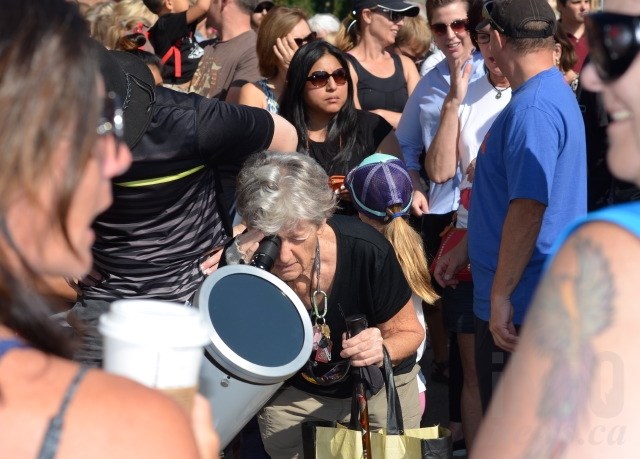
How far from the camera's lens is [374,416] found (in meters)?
3.38

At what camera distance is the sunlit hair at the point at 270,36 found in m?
5.08

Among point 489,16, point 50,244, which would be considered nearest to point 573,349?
point 50,244

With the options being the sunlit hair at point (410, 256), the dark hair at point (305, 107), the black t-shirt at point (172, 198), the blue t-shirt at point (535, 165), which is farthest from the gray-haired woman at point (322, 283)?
the dark hair at point (305, 107)

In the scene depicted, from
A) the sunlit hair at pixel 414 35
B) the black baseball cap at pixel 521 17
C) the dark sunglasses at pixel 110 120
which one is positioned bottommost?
the sunlit hair at pixel 414 35

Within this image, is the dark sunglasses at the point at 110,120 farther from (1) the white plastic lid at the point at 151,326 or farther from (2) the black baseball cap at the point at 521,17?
(2) the black baseball cap at the point at 521,17

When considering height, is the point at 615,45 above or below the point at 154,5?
above

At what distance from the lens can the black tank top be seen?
5406mm

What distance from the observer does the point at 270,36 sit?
511 cm

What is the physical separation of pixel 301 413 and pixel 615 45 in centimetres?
233

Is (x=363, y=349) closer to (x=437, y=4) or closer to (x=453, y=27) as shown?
(x=453, y=27)

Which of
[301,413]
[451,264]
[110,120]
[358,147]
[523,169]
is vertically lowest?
[301,413]

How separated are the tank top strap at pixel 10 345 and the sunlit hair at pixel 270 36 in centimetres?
398

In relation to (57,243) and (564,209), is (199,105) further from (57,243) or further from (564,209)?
(57,243)

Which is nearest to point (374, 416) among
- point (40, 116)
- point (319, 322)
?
point (319, 322)
